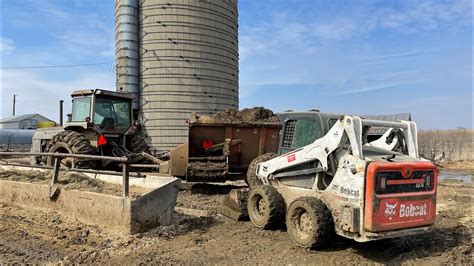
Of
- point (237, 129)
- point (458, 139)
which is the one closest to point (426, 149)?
point (458, 139)

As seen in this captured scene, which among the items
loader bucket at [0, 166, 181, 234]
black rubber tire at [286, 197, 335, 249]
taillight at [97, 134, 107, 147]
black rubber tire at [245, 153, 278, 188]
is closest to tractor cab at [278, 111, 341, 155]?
black rubber tire at [245, 153, 278, 188]

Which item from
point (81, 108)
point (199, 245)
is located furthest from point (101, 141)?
point (199, 245)

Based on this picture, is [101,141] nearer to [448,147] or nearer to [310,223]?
[310,223]

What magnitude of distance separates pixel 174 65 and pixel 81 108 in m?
5.79

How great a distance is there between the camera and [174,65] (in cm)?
1627

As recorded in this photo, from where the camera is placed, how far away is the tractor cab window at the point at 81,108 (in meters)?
10.9

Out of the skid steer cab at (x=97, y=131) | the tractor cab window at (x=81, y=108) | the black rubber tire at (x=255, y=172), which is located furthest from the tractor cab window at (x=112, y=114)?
the black rubber tire at (x=255, y=172)

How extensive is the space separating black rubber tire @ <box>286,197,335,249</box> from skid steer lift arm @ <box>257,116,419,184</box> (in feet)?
1.75

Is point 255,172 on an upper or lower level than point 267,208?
upper

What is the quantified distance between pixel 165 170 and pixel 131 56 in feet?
26.8

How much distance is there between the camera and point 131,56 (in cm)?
1656

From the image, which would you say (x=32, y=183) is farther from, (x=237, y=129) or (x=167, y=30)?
(x=167, y=30)

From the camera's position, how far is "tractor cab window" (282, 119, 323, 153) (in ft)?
20.1

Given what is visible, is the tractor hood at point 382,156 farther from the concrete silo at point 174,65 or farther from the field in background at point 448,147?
the field in background at point 448,147
